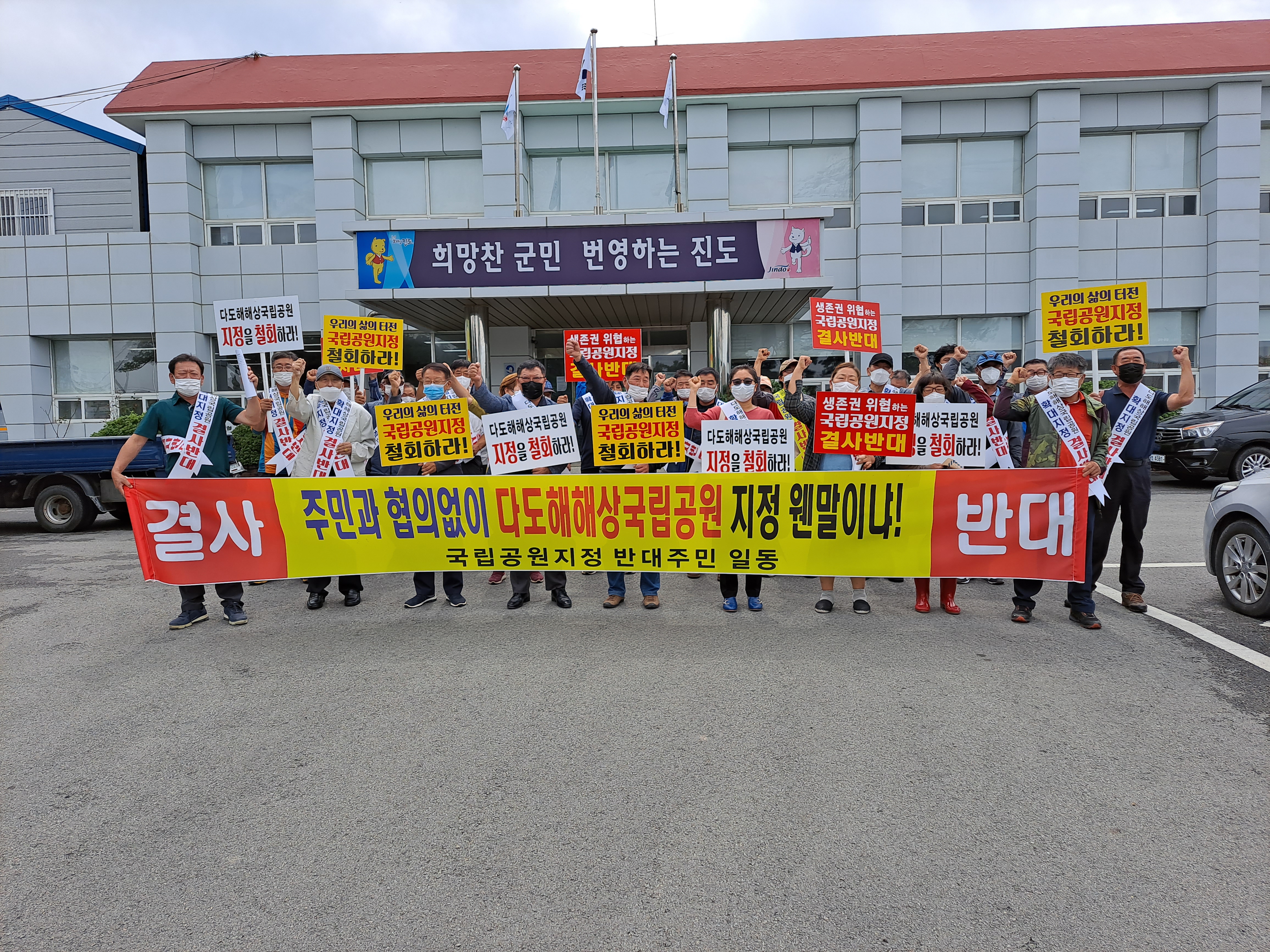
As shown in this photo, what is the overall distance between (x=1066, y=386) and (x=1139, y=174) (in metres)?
16.5

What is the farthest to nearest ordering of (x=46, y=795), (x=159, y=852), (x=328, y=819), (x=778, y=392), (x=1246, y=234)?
(x=1246, y=234) < (x=778, y=392) < (x=46, y=795) < (x=328, y=819) < (x=159, y=852)

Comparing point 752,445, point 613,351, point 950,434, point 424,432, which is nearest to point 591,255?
point 613,351

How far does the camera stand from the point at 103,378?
19.6 meters

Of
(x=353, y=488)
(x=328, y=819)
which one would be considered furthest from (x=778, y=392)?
(x=328, y=819)

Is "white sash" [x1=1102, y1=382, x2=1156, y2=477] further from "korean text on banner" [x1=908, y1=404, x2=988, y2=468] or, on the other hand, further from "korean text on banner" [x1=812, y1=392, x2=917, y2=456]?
"korean text on banner" [x1=812, y1=392, x2=917, y2=456]

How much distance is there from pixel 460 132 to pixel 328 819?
1845 cm

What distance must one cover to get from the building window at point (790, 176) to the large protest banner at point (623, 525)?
46.9 ft

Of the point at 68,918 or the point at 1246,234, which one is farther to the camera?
the point at 1246,234

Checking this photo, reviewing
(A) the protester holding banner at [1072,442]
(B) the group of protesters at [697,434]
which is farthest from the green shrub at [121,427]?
(A) the protester holding banner at [1072,442]

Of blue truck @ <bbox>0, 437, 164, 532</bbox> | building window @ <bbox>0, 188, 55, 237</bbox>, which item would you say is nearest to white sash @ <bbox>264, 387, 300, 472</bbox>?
blue truck @ <bbox>0, 437, 164, 532</bbox>

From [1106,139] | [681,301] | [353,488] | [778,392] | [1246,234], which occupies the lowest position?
[353,488]

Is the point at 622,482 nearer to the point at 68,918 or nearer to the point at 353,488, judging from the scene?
the point at 353,488

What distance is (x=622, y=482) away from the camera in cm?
617

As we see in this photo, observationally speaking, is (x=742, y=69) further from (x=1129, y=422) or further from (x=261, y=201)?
(x=1129, y=422)
